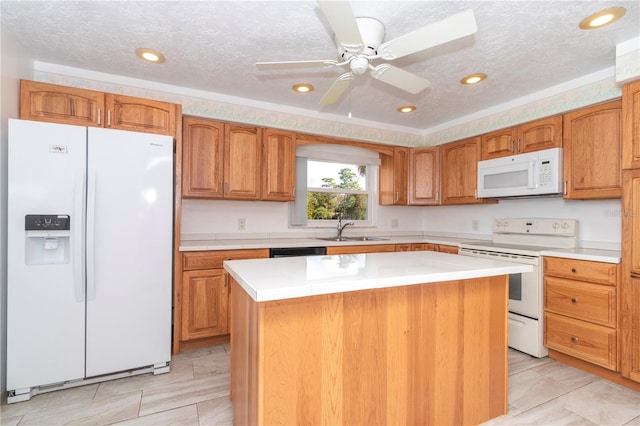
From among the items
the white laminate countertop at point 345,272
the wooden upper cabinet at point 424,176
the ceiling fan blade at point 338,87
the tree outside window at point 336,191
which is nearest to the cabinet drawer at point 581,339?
the white laminate countertop at point 345,272

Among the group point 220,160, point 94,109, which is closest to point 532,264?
point 220,160

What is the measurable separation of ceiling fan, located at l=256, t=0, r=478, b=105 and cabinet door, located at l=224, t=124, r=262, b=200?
1285mm

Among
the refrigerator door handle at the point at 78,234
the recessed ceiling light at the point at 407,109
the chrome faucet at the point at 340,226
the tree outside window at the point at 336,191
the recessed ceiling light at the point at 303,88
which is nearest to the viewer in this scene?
the refrigerator door handle at the point at 78,234

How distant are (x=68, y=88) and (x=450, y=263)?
2.91 m

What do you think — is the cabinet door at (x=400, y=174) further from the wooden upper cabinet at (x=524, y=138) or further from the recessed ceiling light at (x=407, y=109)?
the wooden upper cabinet at (x=524, y=138)

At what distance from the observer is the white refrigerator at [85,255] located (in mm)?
2000

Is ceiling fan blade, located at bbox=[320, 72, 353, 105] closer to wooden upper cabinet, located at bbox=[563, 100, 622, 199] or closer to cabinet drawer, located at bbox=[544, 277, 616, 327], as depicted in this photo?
wooden upper cabinet, located at bbox=[563, 100, 622, 199]

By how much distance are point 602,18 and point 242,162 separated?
9.50 feet

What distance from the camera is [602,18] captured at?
6.31 ft

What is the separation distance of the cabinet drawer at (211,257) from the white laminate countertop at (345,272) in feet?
3.84

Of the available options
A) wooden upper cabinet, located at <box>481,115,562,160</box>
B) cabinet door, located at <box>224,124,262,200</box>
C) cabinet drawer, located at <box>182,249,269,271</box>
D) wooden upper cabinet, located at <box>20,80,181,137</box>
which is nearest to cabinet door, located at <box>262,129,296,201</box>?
cabinet door, located at <box>224,124,262,200</box>

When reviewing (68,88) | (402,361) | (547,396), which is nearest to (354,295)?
(402,361)

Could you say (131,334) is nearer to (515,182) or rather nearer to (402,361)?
(402,361)

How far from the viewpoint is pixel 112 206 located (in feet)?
7.27
